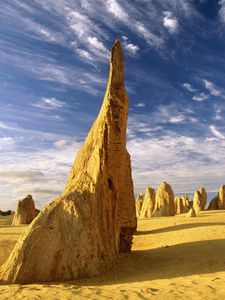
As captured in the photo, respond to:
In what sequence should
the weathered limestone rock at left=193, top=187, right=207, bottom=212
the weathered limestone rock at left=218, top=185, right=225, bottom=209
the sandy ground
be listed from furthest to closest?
the weathered limestone rock at left=193, top=187, right=207, bottom=212
the weathered limestone rock at left=218, top=185, right=225, bottom=209
the sandy ground

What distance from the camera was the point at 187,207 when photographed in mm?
61750

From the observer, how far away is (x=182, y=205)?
202 feet

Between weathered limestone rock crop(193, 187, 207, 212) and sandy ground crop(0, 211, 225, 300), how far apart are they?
34.4m

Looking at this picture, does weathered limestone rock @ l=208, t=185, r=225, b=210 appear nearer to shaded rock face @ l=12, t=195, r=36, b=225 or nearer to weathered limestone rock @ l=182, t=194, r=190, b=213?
weathered limestone rock @ l=182, t=194, r=190, b=213

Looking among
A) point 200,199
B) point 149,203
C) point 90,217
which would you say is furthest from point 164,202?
point 90,217

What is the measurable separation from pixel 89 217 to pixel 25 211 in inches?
1037

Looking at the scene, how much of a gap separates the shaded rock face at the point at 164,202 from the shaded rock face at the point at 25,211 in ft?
51.3

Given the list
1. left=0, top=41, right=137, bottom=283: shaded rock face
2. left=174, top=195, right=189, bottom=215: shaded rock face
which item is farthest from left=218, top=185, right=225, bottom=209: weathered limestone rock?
left=0, top=41, right=137, bottom=283: shaded rock face

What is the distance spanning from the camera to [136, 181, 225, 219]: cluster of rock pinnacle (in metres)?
46.5

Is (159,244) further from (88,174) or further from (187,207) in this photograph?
(187,207)

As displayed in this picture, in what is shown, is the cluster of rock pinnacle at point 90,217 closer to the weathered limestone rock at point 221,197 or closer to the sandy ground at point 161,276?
the sandy ground at point 161,276

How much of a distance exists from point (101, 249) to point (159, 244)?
7694mm

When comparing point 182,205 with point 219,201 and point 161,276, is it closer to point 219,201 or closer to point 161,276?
point 219,201

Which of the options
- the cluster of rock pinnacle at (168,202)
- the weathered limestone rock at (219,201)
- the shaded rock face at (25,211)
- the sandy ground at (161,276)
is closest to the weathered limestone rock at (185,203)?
the cluster of rock pinnacle at (168,202)
